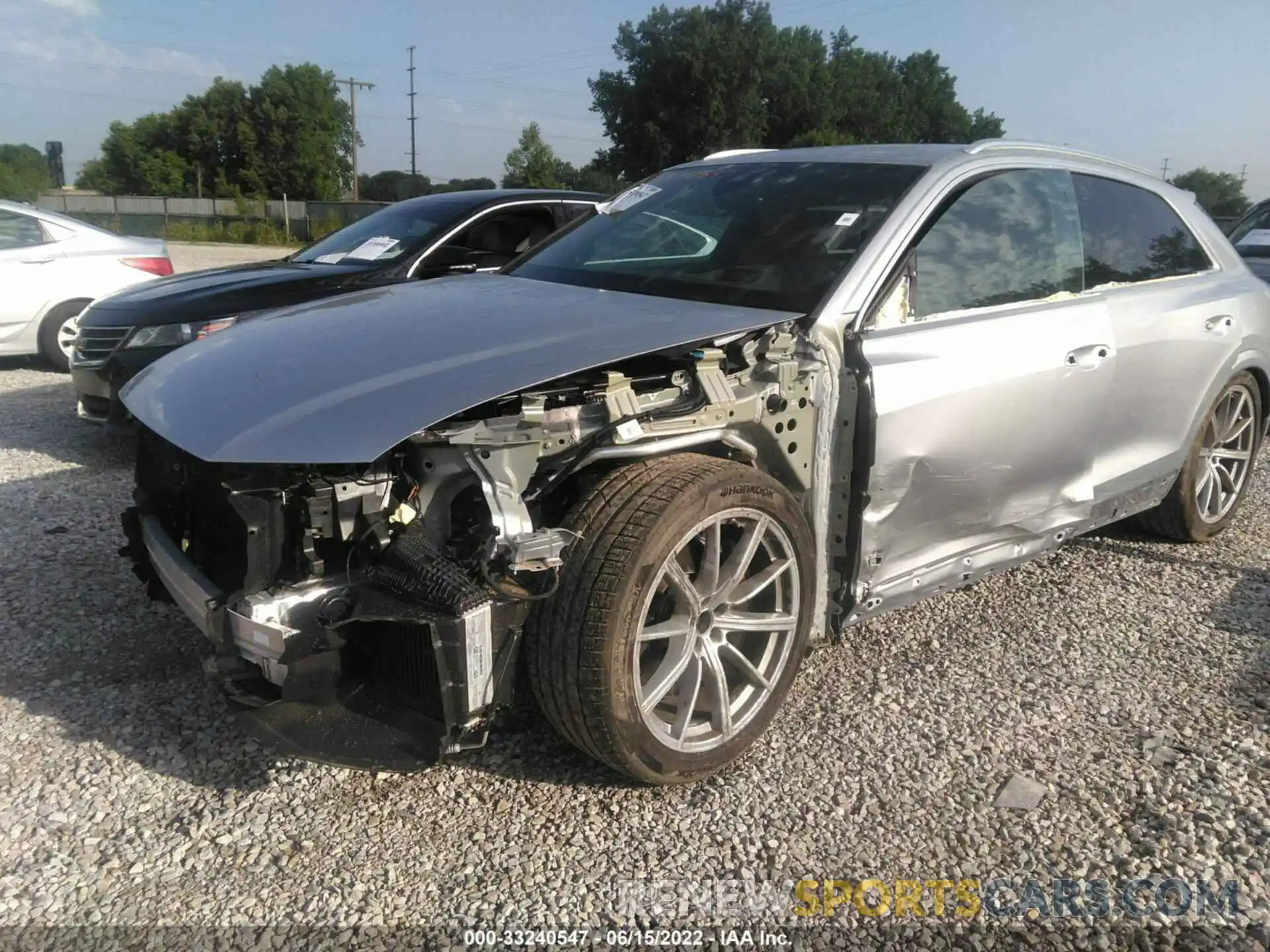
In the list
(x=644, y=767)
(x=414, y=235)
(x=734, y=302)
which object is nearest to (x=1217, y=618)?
(x=734, y=302)

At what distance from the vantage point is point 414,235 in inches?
245

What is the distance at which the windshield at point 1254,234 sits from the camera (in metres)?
9.42

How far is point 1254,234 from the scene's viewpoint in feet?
31.9

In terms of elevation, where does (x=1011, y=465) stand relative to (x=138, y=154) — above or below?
below

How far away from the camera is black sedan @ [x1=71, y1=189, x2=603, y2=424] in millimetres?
5379

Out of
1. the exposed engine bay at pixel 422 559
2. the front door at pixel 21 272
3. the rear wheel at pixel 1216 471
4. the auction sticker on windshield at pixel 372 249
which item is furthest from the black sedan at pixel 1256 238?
the front door at pixel 21 272

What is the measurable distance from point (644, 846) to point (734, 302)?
1.59 metres

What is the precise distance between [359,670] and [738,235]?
6.22 ft

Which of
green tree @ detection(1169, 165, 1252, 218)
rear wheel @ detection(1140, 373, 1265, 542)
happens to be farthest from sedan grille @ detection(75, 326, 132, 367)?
green tree @ detection(1169, 165, 1252, 218)

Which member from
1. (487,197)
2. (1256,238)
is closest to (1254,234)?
(1256,238)

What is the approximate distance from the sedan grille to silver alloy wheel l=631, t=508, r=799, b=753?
425 cm

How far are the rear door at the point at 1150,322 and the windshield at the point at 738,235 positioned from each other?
1.07 meters

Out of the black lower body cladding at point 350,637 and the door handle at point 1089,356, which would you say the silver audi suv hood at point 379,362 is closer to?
the black lower body cladding at point 350,637

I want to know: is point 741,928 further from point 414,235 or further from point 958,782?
point 414,235
